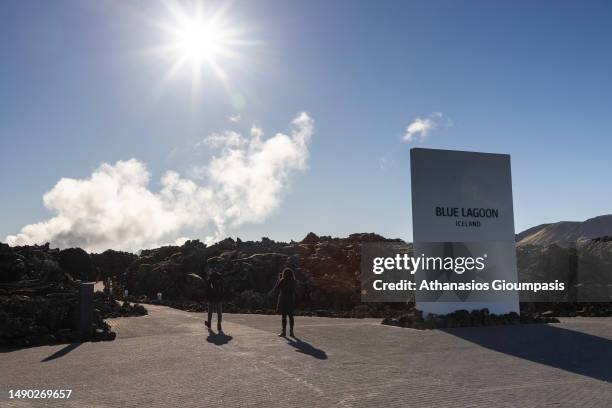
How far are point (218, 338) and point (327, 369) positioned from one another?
4.73m

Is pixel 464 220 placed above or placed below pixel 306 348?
above

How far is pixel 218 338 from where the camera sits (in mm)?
12539

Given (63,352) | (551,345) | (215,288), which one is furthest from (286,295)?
(551,345)

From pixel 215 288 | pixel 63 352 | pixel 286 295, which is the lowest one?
pixel 63 352

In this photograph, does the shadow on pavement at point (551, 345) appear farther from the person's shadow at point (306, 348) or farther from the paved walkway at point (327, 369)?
the person's shadow at point (306, 348)

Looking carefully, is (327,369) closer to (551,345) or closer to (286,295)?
(286,295)

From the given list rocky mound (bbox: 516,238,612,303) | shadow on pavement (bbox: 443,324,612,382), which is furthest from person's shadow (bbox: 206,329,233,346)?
rocky mound (bbox: 516,238,612,303)

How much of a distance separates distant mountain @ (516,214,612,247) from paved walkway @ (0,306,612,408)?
12456cm

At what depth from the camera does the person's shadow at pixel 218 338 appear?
1186 centimetres

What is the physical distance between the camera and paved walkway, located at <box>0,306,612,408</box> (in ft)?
22.2

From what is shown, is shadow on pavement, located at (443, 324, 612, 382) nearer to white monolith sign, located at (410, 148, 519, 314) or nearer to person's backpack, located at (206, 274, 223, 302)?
white monolith sign, located at (410, 148, 519, 314)

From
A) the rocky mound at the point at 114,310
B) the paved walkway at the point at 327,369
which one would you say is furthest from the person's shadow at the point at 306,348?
the rocky mound at the point at 114,310

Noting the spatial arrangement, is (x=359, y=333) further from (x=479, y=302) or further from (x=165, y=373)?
(x=165, y=373)

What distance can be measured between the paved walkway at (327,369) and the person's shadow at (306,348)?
0.02 metres
